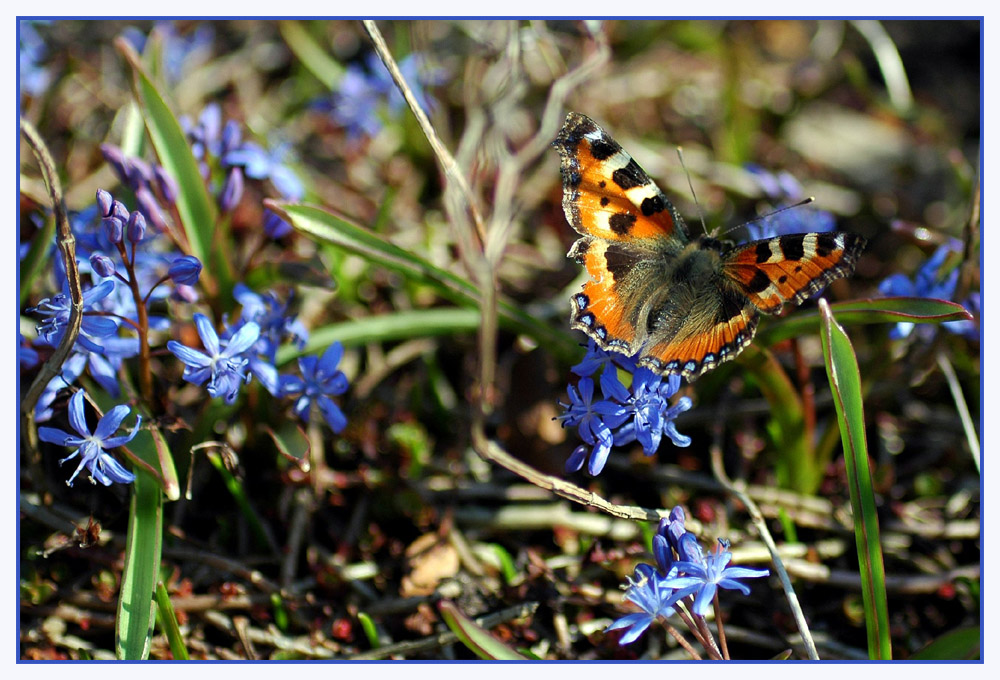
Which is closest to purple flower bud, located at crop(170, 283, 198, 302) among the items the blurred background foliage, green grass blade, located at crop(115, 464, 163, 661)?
the blurred background foliage

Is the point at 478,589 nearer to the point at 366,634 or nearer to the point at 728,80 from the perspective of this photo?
the point at 366,634

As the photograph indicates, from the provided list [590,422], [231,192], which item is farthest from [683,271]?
[231,192]

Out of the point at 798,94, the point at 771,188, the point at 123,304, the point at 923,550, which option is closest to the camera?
the point at 123,304

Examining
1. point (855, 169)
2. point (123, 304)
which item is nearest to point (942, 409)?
point (855, 169)

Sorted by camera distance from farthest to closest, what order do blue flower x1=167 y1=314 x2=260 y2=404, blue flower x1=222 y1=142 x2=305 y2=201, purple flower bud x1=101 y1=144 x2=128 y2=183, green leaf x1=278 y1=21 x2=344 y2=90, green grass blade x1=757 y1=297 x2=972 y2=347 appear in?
green leaf x1=278 y1=21 x2=344 y2=90 < blue flower x1=222 y1=142 x2=305 y2=201 < purple flower bud x1=101 y1=144 x2=128 y2=183 < blue flower x1=167 y1=314 x2=260 y2=404 < green grass blade x1=757 y1=297 x2=972 y2=347

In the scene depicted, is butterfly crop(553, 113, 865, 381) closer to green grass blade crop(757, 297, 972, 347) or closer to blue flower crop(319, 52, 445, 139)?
green grass blade crop(757, 297, 972, 347)

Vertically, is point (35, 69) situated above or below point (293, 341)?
above
